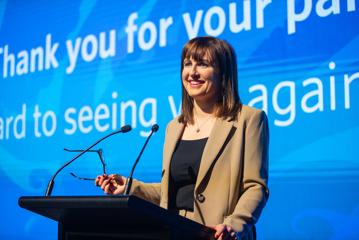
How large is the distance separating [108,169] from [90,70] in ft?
2.42

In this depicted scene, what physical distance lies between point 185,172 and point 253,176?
24cm

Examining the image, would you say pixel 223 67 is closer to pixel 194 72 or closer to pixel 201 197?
pixel 194 72

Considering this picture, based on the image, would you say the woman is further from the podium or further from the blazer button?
the podium

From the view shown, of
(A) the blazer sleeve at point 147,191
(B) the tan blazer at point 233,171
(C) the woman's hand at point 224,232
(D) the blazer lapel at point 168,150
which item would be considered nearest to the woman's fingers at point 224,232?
(C) the woman's hand at point 224,232

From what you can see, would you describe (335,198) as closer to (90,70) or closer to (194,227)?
(194,227)

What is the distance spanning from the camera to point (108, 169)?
12.4ft

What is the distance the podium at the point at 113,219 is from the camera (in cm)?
142

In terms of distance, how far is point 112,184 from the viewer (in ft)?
6.46

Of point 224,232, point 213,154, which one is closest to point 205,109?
point 213,154

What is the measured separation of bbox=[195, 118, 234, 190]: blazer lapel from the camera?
6.16ft

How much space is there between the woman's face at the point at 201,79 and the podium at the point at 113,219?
59 centimetres

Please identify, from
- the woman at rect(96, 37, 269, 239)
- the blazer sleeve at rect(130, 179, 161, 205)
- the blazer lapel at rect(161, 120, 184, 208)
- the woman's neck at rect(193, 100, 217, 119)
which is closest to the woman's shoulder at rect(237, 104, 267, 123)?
the woman at rect(96, 37, 269, 239)

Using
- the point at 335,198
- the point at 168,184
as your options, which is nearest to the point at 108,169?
the point at 335,198

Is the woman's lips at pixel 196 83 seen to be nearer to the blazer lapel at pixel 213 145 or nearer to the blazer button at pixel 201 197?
the blazer lapel at pixel 213 145
